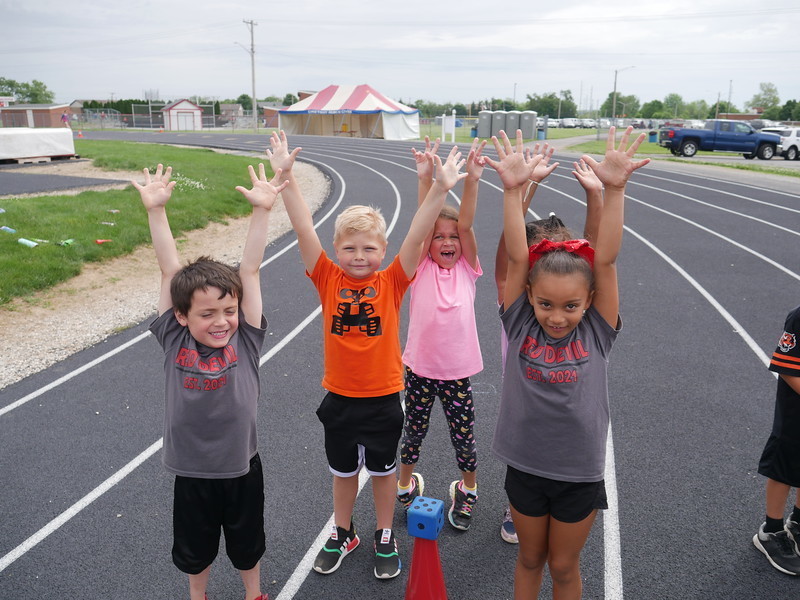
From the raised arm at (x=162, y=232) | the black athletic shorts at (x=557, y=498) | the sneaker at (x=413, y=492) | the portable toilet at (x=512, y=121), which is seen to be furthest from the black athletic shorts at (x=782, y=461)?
the portable toilet at (x=512, y=121)

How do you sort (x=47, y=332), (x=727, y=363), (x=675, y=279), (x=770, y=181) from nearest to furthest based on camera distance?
(x=727, y=363) < (x=47, y=332) < (x=675, y=279) < (x=770, y=181)

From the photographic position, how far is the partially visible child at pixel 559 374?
2.39 metres

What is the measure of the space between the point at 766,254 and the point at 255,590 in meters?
10.2

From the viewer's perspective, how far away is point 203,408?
255 centimetres

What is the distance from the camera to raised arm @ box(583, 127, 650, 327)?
2.31 m

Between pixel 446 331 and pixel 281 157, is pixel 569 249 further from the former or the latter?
pixel 281 157

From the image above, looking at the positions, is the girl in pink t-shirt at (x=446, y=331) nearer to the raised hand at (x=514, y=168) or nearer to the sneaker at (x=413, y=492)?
the sneaker at (x=413, y=492)

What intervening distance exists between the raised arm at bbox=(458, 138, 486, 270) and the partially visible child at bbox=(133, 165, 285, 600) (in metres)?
0.92

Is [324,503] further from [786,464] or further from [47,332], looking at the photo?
[47,332]

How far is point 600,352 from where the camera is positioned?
8.14 ft

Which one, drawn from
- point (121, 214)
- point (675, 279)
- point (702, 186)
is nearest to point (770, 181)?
point (702, 186)

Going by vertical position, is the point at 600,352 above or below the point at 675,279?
above

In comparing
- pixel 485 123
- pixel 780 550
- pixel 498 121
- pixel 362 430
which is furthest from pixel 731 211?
pixel 485 123

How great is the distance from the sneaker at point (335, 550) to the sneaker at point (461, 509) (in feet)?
1.89
